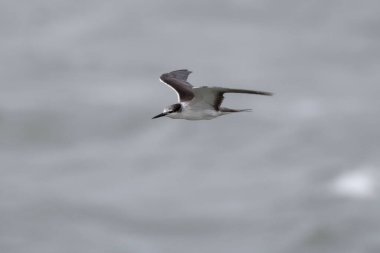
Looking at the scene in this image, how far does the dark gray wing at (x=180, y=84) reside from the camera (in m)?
24.1

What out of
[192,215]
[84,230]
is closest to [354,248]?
[192,215]

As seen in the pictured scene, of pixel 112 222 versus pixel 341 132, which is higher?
pixel 341 132

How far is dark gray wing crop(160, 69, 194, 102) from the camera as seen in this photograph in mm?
24094

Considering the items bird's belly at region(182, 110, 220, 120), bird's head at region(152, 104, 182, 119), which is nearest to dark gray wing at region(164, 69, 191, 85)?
bird's head at region(152, 104, 182, 119)

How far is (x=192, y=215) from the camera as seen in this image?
4209 centimetres

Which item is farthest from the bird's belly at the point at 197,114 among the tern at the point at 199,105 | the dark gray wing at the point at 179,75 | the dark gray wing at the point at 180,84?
the dark gray wing at the point at 179,75

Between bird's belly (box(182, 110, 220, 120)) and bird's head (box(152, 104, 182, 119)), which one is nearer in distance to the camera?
bird's belly (box(182, 110, 220, 120))

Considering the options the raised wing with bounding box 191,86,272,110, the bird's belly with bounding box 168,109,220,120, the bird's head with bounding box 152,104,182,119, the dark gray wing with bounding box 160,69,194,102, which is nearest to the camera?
the raised wing with bounding box 191,86,272,110

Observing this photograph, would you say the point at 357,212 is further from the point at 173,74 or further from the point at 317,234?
the point at 173,74

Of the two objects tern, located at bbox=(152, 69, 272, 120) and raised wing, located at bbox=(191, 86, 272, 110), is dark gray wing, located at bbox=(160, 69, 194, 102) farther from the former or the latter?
raised wing, located at bbox=(191, 86, 272, 110)

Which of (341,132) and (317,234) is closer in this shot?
(317,234)

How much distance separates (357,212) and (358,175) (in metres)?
1.64

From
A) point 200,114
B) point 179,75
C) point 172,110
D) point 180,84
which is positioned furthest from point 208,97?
point 179,75

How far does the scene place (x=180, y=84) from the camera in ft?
81.5
